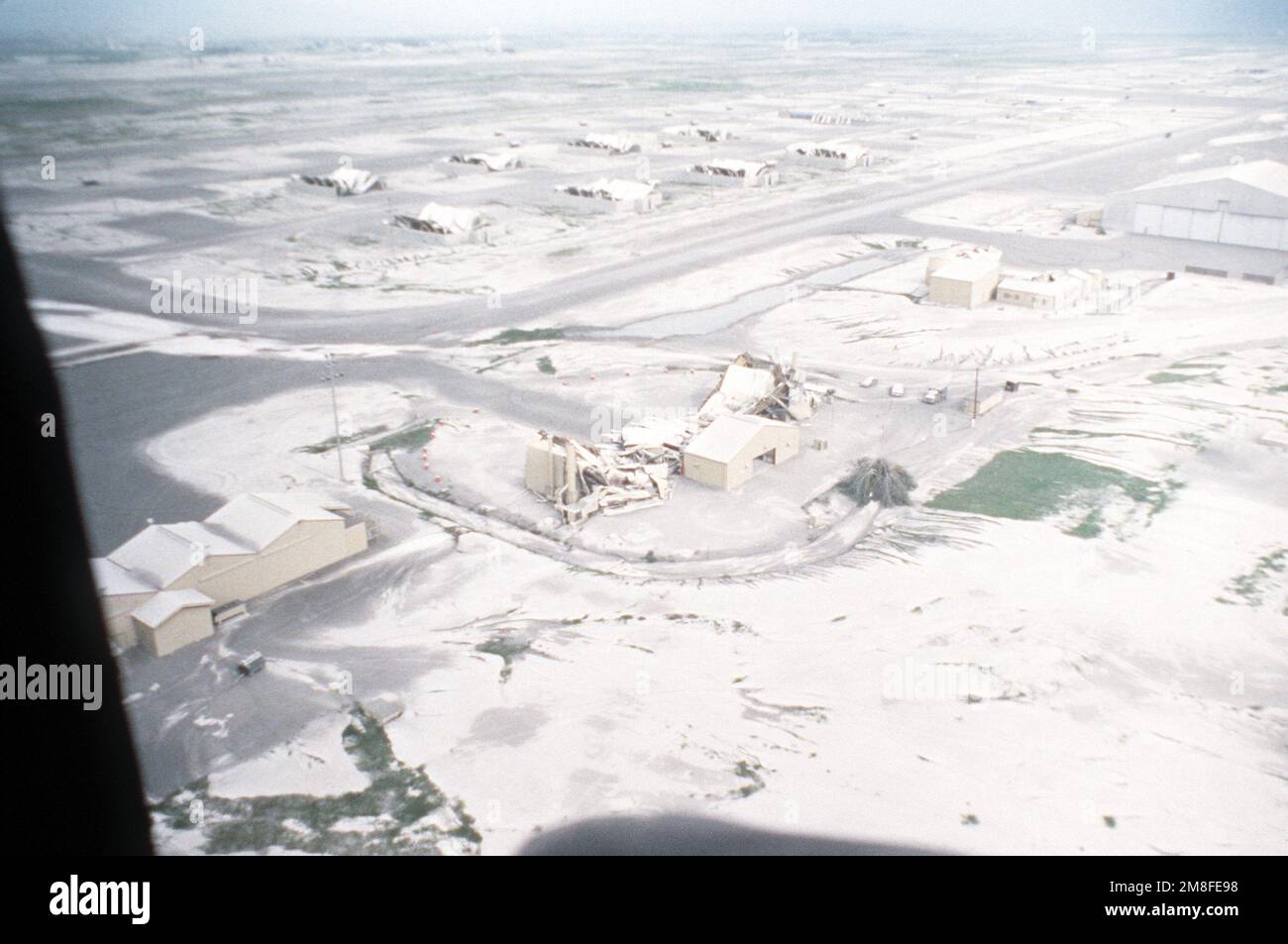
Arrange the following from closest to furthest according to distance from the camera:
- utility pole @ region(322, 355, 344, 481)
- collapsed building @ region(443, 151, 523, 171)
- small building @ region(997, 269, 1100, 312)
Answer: utility pole @ region(322, 355, 344, 481)
small building @ region(997, 269, 1100, 312)
collapsed building @ region(443, 151, 523, 171)

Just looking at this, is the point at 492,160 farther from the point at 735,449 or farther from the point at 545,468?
the point at 735,449

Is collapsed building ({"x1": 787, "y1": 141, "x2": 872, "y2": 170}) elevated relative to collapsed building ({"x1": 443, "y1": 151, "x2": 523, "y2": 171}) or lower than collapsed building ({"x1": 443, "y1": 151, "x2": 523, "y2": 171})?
elevated

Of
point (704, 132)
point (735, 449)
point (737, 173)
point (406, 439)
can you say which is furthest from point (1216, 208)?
point (704, 132)

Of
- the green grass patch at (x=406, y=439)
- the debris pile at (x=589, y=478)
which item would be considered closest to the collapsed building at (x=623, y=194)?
the green grass patch at (x=406, y=439)

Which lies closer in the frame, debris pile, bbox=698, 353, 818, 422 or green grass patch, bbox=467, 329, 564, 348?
debris pile, bbox=698, 353, 818, 422

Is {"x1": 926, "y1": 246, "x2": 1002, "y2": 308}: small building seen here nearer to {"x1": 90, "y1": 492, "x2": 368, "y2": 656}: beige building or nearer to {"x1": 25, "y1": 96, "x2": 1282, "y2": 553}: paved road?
{"x1": 25, "y1": 96, "x2": 1282, "y2": 553}: paved road

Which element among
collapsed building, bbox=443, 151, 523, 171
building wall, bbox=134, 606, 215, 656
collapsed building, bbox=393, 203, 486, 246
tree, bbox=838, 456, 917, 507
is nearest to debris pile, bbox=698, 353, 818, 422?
tree, bbox=838, 456, 917, 507
